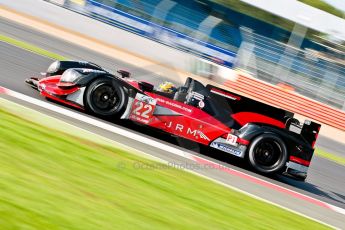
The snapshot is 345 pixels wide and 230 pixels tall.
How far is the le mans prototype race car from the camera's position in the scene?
25.3 feet

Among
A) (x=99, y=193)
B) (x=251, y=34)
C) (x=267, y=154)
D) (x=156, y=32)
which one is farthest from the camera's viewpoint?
(x=251, y=34)

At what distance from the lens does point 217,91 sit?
8078 millimetres

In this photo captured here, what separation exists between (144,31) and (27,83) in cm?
1152

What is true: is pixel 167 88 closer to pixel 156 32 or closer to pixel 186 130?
pixel 186 130

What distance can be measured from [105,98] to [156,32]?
42.3ft

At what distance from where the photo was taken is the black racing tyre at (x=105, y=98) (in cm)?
769

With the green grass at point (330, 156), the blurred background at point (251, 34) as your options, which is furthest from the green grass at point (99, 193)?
the blurred background at point (251, 34)

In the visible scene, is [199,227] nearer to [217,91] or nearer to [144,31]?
[217,91]

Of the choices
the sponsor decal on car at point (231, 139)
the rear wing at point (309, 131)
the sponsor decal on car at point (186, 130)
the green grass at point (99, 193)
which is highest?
the rear wing at point (309, 131)

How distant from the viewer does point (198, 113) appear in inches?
310

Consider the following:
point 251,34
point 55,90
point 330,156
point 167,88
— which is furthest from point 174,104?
point 251,34

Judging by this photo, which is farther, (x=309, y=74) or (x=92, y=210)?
(x=309, y=74)

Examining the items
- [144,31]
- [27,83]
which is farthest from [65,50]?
[27,83]

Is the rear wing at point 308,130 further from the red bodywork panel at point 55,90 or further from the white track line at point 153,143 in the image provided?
the red bodywork panel at point 55,90
